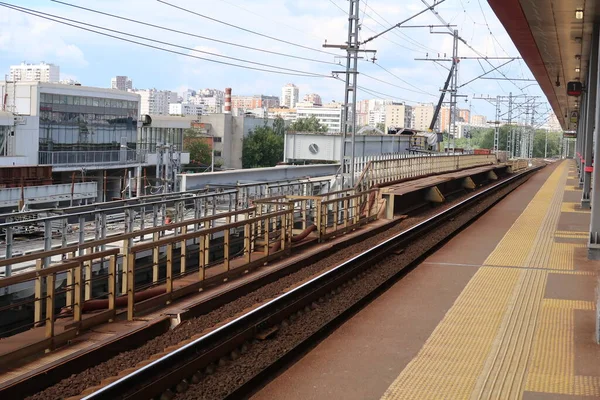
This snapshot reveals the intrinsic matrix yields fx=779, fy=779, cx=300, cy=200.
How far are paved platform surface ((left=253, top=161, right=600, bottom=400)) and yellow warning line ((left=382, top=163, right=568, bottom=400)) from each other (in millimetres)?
11

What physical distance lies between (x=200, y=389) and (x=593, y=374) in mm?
3888

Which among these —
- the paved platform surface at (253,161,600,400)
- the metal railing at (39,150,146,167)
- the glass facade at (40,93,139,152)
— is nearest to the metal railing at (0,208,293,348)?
the paved platform surface at (253,161,600,400)

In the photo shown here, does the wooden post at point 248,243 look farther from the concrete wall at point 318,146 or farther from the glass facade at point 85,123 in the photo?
the glass facade at point 85,123

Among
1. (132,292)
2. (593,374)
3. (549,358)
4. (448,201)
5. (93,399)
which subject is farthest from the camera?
(448,201)

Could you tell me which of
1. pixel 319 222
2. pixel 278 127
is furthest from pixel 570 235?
pixel 278 127

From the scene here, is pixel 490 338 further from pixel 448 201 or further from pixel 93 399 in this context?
pixel 448 201

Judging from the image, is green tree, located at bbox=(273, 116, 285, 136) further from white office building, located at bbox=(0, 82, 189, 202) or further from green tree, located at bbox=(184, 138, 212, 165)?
white office building, located at bbox=(0, 82, 189, 202)

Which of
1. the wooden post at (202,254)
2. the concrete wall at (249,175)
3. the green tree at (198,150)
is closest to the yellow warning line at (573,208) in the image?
the concrete wall at (249,175)

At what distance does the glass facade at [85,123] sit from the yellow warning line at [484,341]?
4651 centimetres

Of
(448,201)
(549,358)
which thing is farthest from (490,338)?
(448,201)

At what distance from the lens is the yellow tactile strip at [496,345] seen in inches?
286

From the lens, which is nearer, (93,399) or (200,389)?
(93,399)

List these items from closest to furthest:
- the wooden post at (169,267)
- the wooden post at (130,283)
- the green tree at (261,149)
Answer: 1. the wooden post at (130,283)
2. the wooden post at (169,267)
3. the green tree at (261,149)

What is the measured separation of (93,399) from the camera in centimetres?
621
